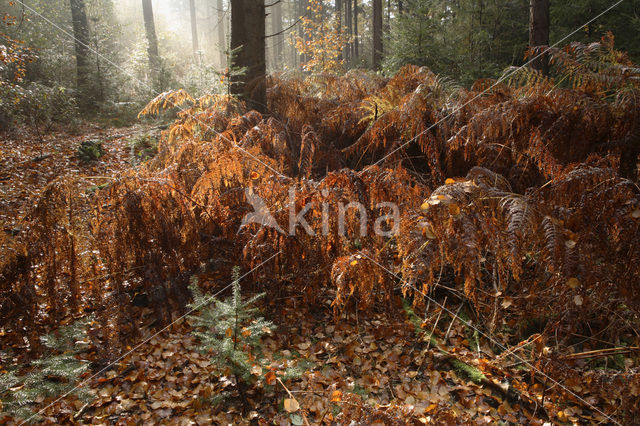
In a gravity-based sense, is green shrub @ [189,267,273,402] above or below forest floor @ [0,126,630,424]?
above

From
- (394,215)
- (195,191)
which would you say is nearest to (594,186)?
(394,215)

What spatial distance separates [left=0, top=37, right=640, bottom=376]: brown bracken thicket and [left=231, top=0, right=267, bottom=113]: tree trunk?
4.31ft

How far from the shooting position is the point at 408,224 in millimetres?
2213

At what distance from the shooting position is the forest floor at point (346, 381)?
2.12 metres

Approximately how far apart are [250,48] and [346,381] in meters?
4.51

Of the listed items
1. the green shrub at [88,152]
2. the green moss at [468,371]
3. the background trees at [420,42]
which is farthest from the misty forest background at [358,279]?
the background trees at [420,42]

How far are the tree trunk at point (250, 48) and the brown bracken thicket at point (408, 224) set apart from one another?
4.31 ft

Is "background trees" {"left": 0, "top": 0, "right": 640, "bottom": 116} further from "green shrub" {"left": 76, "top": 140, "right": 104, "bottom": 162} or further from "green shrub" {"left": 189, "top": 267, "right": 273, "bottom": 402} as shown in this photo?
"green shrub" {"left": 189, "top": 267, "right": 273, "bottom": 402}

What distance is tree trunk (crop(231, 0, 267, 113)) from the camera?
16.3 feet

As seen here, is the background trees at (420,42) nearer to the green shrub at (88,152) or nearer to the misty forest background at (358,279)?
the green shrub at (88,152)

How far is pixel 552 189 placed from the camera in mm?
2275

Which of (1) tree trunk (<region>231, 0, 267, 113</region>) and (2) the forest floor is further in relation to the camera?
(1) tree trunk (<region>231, 0, 267, 113</region>)

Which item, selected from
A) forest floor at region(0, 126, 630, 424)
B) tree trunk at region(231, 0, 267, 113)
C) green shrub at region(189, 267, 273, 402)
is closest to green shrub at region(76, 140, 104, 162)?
tree trunk at region(231, 0, 267, 113)
